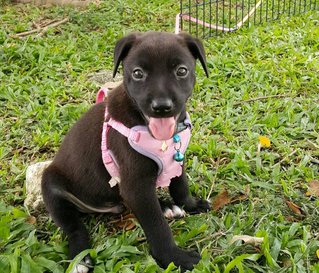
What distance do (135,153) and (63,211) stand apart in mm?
729

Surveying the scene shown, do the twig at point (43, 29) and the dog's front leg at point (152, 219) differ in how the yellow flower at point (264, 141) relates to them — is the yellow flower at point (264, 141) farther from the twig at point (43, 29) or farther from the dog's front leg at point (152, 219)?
the twig at point (43, 29)

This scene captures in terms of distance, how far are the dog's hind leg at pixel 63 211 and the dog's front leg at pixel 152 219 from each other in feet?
1.51

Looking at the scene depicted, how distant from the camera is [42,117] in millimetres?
4875

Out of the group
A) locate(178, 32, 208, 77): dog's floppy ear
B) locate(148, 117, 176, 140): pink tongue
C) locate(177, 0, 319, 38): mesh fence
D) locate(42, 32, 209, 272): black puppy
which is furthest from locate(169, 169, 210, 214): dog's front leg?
locate(177, 0, 319, 38): mesh fence

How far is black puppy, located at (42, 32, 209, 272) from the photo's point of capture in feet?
8.69

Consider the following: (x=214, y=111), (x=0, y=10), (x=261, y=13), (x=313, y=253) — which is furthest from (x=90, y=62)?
(x=313, y=253)

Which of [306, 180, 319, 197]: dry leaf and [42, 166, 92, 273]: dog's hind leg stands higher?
[42, 166, 92, 273]: dog's hind leg

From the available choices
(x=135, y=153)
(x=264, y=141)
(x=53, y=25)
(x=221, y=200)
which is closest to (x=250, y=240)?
(x=221, y=200)

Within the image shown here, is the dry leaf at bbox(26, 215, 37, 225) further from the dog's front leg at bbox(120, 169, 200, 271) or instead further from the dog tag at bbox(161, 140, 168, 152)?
the dog tag at bbox(161, 140, 168, 152)

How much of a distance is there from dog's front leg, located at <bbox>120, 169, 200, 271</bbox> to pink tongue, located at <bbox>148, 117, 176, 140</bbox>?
10.7 inches

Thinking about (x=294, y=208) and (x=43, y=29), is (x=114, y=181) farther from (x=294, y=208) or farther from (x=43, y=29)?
(x=43, y=29)

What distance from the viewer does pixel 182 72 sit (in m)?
2.71

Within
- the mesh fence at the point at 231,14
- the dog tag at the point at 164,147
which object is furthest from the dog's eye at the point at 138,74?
the mesh fence at the point at 231,14

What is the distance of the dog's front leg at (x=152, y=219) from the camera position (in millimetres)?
2871
